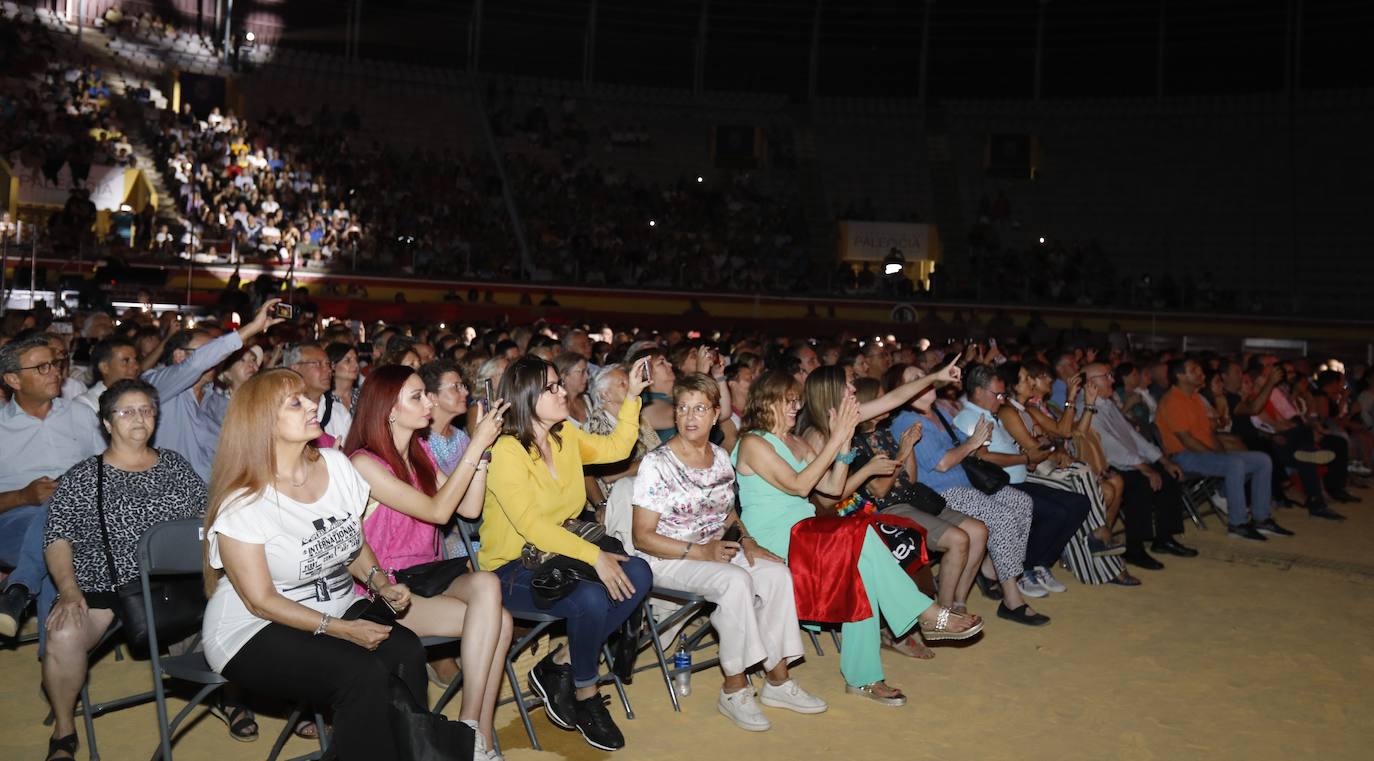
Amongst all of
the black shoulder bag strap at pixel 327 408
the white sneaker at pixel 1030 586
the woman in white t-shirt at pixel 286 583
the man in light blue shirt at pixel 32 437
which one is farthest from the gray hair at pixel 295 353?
the white sneaker at pixel 1030 586

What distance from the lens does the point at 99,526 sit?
430cm

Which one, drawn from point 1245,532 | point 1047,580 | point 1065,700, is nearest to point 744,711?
point 1065,700

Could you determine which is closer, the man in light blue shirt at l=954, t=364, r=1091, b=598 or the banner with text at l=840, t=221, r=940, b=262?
the man in light blue shirt at l=954, t=364, r=1091, b=598

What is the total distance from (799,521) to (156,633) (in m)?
2.79

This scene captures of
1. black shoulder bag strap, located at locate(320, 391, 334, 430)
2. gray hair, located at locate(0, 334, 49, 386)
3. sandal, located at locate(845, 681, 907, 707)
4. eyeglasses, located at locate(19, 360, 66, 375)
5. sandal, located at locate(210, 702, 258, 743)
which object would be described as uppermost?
gray hair, located at locate(0, 334, 49, 386)

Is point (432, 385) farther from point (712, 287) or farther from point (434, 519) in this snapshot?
point (712, 287)

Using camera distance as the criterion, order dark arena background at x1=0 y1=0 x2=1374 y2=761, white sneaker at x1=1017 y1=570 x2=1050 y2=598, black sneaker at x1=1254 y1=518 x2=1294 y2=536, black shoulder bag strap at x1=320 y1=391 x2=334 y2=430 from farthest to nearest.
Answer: black sneaker at x1=1254 y1=518 x2=1294 y2=536 → white sneaker at x1=1017 y1=570 x2=1050 y2=598 → black shoulder bag strap at x1=320 y1=391 x2=334 y2=430 → dark arena background at x1=0 y1=0 x2=1374 y2=761

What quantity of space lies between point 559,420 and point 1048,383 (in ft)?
13.0

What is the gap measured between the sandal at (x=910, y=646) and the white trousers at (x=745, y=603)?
3.56 feet

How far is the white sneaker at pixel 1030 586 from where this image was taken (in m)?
7.22

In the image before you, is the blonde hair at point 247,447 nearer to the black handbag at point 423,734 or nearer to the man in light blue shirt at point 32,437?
the black handbag at point 423,734

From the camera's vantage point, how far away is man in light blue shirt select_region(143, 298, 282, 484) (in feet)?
19.2

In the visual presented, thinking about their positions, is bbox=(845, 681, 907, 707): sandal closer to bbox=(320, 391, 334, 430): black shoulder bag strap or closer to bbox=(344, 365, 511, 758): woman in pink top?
bbox=(344, 365, 511, 758): woman in pink top

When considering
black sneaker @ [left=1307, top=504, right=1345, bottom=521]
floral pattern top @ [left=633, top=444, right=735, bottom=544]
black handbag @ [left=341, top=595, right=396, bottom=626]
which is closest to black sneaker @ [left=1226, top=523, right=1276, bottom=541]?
black sneaker @ [left=1307, top=504, right=1345, bottom=521]
